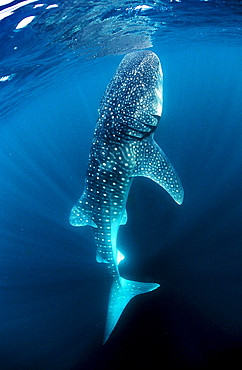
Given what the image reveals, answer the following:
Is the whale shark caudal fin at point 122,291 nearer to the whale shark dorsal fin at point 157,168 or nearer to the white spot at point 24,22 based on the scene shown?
the whale shark dorsal fin at point 157,168

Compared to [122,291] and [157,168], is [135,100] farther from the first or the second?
[122,291]

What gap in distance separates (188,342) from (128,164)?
349cm

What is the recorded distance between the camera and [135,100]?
3.77 metres

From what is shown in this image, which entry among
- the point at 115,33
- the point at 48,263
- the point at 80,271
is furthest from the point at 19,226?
the point at 115,33

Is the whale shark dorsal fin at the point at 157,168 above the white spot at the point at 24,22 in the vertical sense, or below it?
below

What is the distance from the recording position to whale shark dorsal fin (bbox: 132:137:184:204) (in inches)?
142

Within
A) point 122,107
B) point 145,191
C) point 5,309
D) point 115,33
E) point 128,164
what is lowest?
point 5,309

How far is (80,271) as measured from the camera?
6262 millimetres

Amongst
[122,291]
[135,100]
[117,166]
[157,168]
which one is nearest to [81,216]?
[117,166]

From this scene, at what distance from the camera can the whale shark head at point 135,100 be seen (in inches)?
143

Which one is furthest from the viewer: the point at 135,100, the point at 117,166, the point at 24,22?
the point at 24,22

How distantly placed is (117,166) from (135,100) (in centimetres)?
118

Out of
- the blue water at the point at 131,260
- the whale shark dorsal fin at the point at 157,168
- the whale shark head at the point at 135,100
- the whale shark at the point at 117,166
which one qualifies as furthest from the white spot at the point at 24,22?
the whale shark dorsal fin at the point at 157,168

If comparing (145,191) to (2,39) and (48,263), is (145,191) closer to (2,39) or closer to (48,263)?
(48,263)
